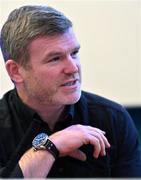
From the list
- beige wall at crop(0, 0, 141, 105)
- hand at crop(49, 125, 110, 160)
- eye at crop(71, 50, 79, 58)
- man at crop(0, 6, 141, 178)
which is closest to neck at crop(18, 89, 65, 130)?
man at crop(0, 6, 141, 178)

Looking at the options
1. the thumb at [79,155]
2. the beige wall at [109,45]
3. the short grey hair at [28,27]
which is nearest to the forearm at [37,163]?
the thumb at [79,155]

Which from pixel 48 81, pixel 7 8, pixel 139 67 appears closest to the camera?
pixel 48 81

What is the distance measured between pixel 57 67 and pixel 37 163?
14.2 inches

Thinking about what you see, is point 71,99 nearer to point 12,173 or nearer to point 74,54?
point 74,54

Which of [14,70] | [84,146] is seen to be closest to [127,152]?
[84,146]

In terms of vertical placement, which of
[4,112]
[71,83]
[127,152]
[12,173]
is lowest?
[127,152]

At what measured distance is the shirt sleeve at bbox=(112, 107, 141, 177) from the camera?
1517mm

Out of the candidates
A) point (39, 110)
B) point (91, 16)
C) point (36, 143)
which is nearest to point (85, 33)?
point (91, 16)

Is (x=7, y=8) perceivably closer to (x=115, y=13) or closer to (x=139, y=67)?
(x=115, y=13)

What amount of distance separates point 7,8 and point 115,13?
726 millimetres

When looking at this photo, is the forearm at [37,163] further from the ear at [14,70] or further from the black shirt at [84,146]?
the ear at [14,70]

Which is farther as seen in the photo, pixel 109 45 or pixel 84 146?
pixel 109 45

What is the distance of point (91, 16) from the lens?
256 centimetres

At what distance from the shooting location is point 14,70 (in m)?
1.55
